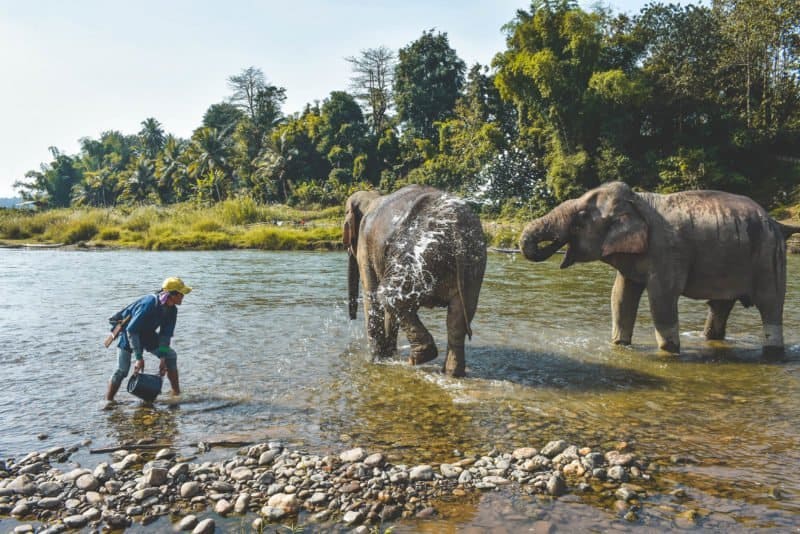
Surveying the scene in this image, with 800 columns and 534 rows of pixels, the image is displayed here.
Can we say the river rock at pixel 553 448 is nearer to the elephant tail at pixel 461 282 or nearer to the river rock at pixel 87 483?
the elephant tail at pixel 461 282

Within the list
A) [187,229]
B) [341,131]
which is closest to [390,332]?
[187,229]

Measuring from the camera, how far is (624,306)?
8.11 meters

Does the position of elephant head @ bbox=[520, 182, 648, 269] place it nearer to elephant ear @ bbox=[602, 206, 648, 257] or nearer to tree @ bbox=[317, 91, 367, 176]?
elephant ear @ bbox=[602, 206, 648, 257]

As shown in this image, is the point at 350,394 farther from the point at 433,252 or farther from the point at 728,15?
the point at 728,15

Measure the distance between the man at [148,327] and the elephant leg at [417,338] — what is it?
215cm

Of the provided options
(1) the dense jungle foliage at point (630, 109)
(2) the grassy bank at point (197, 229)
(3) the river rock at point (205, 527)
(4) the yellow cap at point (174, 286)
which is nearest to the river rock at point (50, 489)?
(3) the river rock at point (205, 527)

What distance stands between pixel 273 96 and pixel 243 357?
204 ft

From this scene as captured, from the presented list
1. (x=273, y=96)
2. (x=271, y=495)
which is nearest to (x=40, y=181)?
(x=273, y=96)

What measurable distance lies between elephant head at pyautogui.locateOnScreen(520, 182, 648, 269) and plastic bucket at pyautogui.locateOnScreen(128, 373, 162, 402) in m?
4.22

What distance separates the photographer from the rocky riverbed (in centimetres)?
376

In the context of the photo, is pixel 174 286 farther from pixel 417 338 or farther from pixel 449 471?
pixel 449 471

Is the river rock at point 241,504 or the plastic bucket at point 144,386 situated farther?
the plastic bucket at point 144,386

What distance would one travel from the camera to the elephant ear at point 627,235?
24.1 ft

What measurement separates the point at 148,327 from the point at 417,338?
2607 millimetres
